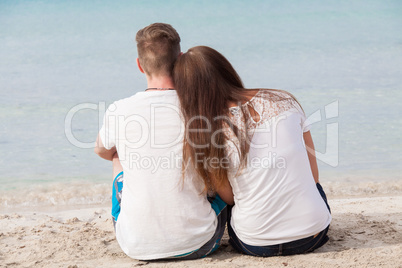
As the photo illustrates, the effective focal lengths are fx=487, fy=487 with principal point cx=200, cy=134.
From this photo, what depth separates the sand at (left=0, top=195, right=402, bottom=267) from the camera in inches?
87.0

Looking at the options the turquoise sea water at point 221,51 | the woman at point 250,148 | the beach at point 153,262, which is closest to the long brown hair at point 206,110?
the woman at point 250,148

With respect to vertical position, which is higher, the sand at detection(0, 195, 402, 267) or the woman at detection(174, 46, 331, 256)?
the woman at detection(174, 46, 331, 256)

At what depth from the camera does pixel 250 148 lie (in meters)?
2.06

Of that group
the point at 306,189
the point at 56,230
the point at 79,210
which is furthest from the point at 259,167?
the point at 79,210

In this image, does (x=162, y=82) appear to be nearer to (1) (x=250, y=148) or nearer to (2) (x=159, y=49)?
(2) (x=159, y=49)

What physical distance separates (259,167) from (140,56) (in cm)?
73

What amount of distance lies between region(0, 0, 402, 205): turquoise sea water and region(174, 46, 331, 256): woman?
2319 mm

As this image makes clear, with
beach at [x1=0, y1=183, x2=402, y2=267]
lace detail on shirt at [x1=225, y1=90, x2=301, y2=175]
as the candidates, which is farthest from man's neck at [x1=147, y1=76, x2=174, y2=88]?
beach at [x1=0, y1=183, x2=402, y2=267]

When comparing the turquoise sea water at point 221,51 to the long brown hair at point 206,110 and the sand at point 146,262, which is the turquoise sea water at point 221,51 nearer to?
the sand at point 146,262

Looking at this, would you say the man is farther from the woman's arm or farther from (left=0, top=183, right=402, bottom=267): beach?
the woman's arm

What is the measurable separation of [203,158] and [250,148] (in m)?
0.21

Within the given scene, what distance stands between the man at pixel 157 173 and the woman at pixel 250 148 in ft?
0.24

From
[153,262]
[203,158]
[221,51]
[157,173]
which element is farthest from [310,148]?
[221,51]

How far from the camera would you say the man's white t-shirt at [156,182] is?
2053 millimetres
